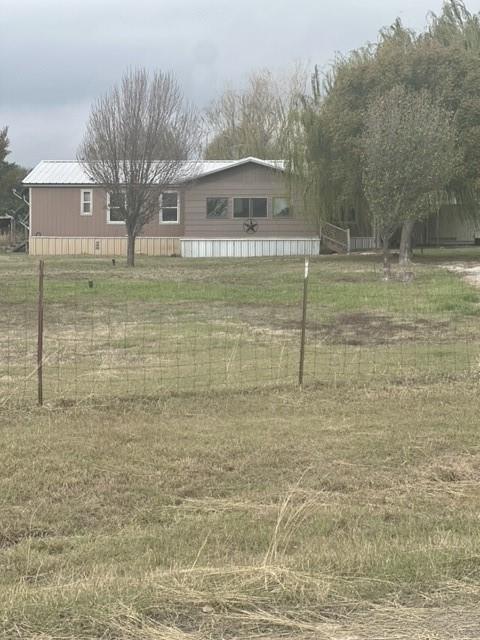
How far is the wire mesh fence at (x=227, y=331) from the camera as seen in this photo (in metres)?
8.88

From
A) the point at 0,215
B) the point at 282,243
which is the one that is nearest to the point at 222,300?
the point at 282,243

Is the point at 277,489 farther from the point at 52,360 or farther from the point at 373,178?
the point at 373,178

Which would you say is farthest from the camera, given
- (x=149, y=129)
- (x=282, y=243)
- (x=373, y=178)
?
(x=282, y=243)

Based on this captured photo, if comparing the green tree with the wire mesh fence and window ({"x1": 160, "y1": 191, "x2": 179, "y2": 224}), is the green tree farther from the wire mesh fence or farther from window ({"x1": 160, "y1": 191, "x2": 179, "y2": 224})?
window ({"x1": 160, "y1": 191, "x2": 179, "y2": 224})

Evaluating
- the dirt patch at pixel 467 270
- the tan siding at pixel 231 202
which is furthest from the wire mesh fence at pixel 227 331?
the tan siding at pixel 231 202

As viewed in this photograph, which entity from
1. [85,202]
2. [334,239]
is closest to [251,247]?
[334,239]

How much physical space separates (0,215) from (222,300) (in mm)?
40876

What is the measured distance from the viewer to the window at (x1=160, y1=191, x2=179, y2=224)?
1438 inches

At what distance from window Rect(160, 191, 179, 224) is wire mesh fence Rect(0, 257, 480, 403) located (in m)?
12.6

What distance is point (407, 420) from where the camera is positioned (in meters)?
6.91

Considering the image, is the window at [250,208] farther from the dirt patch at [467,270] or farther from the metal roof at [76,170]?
the dirt patch at [467,270]

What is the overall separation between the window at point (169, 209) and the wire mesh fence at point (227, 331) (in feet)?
41.2

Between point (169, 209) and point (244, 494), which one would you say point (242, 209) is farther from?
point (244, 494)

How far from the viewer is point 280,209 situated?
34969 mm
